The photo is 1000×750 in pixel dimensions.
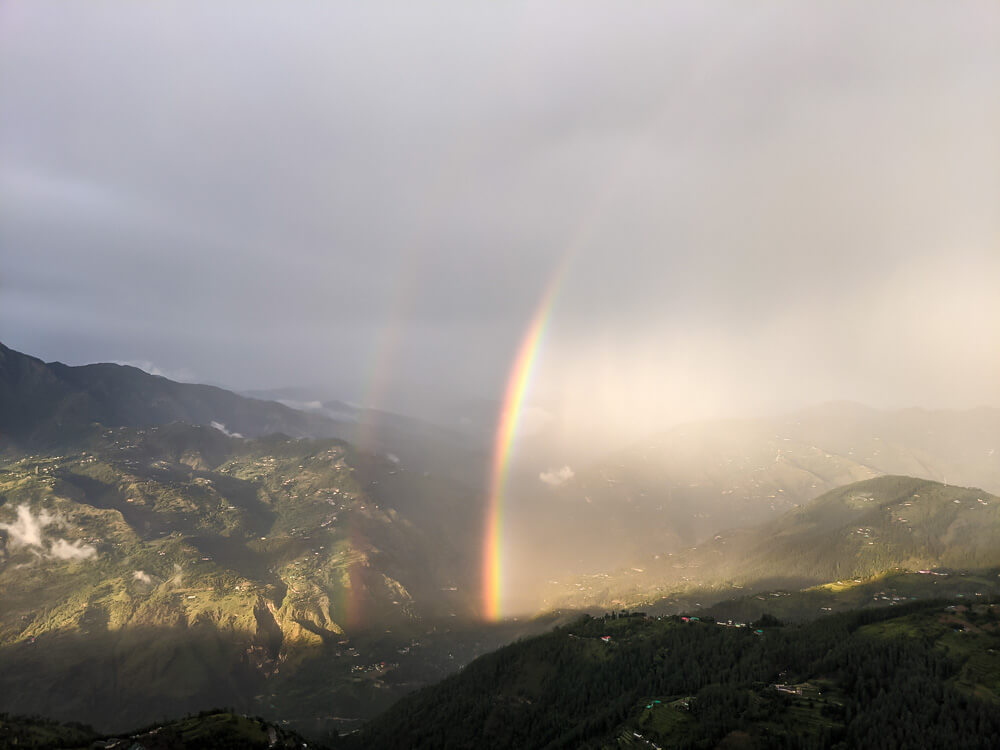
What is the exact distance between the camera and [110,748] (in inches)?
6826

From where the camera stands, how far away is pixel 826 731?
180 m

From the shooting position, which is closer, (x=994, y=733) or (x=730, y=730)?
(x=994, y=733)

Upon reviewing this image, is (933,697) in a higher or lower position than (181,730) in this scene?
higher

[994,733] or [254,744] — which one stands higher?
[994,733]

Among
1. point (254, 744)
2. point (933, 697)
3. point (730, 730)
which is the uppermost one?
point (933, 697)

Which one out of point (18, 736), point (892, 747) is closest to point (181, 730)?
point (18, 736)

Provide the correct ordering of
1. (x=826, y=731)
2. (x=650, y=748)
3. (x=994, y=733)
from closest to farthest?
(x=994, y=733) < (x=826, y=731) < (x=650, y=748)

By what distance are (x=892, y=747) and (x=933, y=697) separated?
43.8 metres

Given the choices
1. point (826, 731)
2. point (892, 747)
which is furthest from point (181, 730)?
point (892, 747)

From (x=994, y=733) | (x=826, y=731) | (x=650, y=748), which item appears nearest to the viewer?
(x=994, y=733)

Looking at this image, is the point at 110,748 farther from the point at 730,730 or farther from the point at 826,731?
the point at 826,731

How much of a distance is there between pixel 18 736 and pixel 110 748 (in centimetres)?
5704

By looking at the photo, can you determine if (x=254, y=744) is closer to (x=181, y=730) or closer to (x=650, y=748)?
(x=181, y=730)

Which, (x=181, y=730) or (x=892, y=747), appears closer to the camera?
(x=892, y=747)
